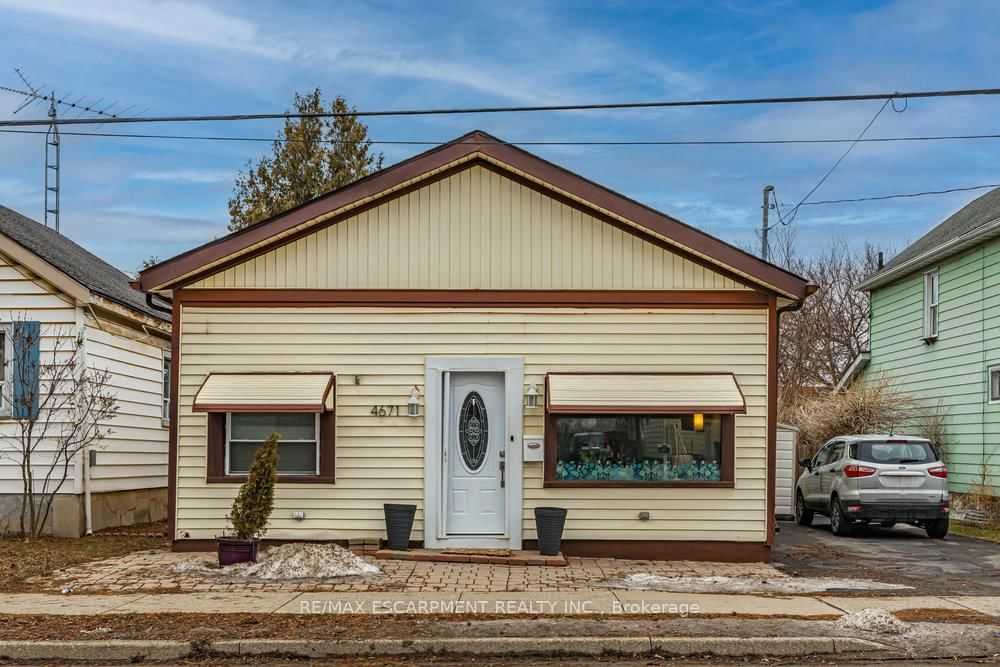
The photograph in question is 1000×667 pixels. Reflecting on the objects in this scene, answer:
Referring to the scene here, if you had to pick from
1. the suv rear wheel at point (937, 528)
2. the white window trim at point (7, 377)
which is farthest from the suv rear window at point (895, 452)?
the white window trim at point (7, 377)

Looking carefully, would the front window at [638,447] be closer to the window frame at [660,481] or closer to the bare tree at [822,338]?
the window frame at [660,481]

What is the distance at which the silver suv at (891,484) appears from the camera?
1666cm

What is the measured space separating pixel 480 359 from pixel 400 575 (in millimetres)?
3117

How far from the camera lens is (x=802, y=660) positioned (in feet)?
27.5

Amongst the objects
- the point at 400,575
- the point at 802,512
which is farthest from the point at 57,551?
the point at 802,512

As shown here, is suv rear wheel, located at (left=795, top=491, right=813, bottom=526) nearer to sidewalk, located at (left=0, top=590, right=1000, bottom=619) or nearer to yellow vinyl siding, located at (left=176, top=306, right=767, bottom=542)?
yellow vinyl siding, located at (left=176, top=306, right=767, bottom=542)

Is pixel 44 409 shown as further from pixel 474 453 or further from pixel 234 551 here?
pixel 474 453

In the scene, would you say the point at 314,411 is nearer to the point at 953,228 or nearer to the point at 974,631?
the point at 974,631

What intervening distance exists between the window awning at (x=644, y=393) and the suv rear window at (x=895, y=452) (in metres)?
4.54

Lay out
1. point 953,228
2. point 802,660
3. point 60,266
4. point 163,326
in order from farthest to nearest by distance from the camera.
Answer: point 953,228
point 163,326
point 60,266
point 802,660

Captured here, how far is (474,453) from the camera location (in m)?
13.8

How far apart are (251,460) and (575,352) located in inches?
168

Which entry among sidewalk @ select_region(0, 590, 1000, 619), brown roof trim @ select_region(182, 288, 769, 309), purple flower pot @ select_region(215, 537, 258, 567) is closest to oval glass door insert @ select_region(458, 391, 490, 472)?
brown roof trim @ select_region(182, 288, 769, 309)

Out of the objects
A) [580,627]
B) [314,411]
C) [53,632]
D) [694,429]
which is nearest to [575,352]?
[694,429]
